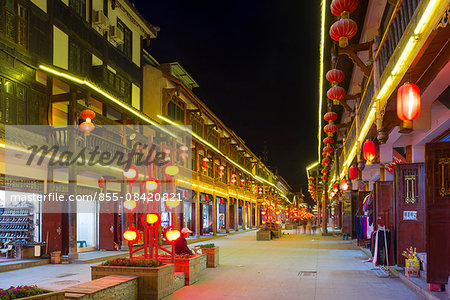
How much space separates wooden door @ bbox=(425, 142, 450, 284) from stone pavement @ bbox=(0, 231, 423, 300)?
101 centimetres

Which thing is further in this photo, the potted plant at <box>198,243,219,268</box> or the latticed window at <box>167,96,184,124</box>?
the latticed window at <box>167,96,184,124</box>

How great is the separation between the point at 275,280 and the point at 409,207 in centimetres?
404

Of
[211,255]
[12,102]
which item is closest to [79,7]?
[12,102]

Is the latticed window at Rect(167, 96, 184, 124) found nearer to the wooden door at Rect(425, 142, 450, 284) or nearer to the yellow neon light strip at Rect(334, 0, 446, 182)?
the yellow neon light strip at Rect(334, 0, 446, 182)

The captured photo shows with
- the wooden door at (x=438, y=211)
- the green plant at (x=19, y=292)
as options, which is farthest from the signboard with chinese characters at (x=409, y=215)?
the green plant at (x=19, y=292)

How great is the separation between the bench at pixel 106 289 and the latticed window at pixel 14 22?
8998 mm

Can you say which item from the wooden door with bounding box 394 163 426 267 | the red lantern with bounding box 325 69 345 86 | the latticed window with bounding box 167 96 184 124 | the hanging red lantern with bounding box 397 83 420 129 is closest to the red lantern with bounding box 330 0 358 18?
the hanging red lantern with bounding box 397 83 420 129

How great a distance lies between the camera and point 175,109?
27094 millimetres

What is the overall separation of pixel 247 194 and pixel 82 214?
31627 millimetres

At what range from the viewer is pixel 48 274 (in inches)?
508

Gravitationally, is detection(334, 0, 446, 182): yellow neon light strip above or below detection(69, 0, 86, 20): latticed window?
below

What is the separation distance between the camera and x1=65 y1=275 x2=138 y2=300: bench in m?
7.14

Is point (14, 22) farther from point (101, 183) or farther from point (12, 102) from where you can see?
point (101, 183)

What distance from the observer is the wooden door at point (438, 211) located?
832 cm
